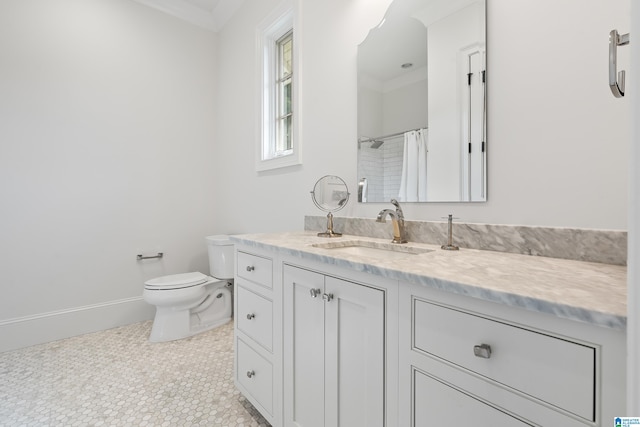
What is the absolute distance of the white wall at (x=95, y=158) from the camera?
7.01 ft

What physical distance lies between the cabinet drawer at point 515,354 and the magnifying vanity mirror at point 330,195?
0.95 meters

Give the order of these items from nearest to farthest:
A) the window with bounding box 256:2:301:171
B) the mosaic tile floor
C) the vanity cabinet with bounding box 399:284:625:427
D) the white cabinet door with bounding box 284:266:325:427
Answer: the vanity cabinet with bounding box 399:284:625:427 < the white cabinet door with bounding box 284:266:325:427 < the mosaic tile floor < the window with bounding box 256:2:301:171

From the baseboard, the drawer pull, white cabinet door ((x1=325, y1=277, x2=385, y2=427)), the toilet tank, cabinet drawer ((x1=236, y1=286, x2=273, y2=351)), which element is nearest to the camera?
the drawer pull

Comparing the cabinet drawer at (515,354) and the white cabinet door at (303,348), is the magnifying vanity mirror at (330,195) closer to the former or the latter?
the white cabinet door at (303,348)

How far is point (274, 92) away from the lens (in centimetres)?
246

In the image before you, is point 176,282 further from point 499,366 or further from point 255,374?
point 499,366

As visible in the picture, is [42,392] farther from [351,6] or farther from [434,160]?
[351,6]

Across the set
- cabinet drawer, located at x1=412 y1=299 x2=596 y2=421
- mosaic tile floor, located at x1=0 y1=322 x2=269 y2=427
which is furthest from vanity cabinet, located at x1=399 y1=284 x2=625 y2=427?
mosaic tile floor, located at x1=0 y1=322 x2=269 y2=427

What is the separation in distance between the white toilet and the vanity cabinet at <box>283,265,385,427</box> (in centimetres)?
138

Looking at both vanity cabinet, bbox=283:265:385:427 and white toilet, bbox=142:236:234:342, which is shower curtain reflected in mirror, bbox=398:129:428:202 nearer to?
vanity cabinet, bbox=283:265:385:427

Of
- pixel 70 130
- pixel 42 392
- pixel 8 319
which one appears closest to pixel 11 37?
pixel 70 130

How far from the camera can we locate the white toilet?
86.3 inches

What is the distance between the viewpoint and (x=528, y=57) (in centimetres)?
104

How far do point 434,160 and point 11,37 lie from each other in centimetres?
300
